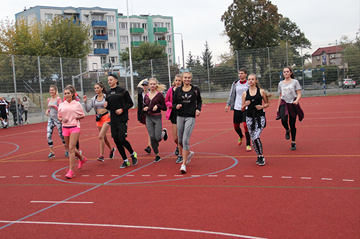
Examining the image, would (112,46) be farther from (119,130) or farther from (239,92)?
(119,130)

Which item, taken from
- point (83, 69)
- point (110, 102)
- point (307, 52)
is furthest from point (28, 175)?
point (307, 52)

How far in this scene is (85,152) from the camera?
10391 mm

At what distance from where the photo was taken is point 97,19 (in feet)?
249

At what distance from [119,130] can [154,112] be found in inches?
42.2

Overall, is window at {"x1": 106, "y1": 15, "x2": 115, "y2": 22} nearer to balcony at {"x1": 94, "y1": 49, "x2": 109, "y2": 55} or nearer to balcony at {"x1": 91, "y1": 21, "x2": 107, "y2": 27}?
balcony at {"x1": 91, "y1": 21, "x2": 107, "y2": 27}

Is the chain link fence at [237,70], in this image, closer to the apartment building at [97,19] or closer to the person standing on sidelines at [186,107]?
the person standing on sidelines at [186,107]

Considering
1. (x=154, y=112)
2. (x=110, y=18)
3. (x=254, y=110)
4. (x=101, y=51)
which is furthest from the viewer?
(x=110, y=18)

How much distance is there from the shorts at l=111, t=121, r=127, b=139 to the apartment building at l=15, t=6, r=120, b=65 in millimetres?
67813

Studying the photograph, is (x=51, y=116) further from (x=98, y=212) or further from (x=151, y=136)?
(x=98, y=212)

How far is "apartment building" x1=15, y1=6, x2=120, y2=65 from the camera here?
7106 centimetres

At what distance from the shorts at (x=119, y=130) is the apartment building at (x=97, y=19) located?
222ft

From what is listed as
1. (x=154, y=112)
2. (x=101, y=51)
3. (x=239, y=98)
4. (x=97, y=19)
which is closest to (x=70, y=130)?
(x=154, y=112)

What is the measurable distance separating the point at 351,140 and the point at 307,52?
25.4m

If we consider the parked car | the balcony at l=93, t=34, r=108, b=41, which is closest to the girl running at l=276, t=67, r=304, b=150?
the parked car
